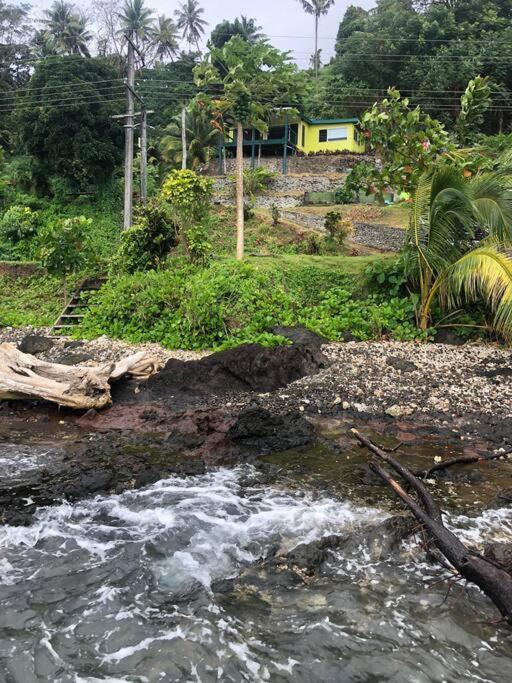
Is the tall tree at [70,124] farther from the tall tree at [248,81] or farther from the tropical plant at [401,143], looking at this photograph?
the tropical plant at [401,143]

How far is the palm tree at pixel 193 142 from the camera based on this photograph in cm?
3591

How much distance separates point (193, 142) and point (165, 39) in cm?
2160

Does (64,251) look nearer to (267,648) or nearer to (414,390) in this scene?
(414,390)

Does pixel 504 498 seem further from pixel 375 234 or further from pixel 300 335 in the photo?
pixel 375 234

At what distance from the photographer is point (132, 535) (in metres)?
5.16

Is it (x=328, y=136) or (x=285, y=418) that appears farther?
(x=328, y=136)

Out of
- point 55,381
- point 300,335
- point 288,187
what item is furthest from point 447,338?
point 288,187

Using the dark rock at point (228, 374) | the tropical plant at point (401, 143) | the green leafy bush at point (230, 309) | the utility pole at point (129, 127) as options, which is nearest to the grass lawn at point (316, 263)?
the green leafy bush at point (230, 309)

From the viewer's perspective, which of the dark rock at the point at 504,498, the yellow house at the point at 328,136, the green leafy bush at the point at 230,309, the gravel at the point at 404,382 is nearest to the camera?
the dark rock at the point at 504,498

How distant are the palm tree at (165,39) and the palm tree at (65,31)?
23.2ft

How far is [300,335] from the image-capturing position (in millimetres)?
11086

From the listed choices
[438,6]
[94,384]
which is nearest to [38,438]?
[94,384]

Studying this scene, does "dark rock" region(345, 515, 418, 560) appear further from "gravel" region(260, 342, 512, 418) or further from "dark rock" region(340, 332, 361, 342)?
"dark rock" region(340, 332, 361, 342)

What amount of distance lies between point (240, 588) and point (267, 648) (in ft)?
2.28
